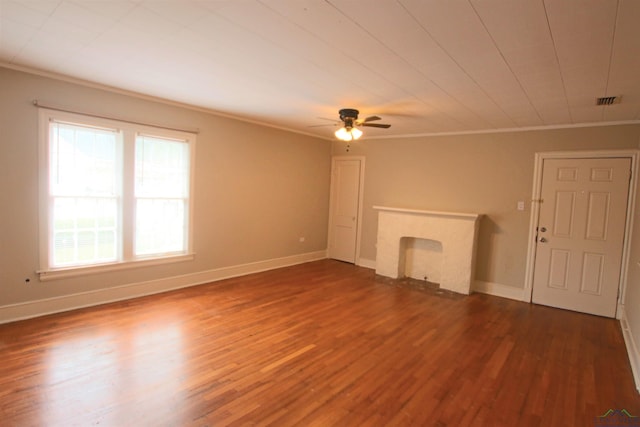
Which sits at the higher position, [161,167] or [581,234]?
[161,167]

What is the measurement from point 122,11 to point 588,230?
223 inches

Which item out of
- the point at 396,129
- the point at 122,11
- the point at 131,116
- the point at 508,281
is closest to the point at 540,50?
the point at 122,11

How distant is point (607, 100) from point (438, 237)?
2.73 metres

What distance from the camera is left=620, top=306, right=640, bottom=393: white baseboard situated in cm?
290

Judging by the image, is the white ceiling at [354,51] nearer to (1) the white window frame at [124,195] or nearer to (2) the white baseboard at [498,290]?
(1) the white window frame at [124,195]

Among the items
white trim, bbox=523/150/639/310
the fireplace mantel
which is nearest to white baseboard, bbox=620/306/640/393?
white trim, bbox=523/150/639/310

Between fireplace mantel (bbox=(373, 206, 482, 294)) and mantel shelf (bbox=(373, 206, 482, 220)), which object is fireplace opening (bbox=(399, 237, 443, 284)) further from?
mantel shelf (bbox=(373, 206, 482, 220))

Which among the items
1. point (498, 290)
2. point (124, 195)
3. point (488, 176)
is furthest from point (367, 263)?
point (124, 195)

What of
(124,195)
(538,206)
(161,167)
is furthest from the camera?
(538,206)

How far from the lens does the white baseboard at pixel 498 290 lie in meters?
5.09

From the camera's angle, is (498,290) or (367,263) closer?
(498,290)

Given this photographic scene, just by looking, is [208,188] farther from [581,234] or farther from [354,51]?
[581,234]

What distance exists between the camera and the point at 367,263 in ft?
22.1

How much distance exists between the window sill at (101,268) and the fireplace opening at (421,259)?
3.61 m
